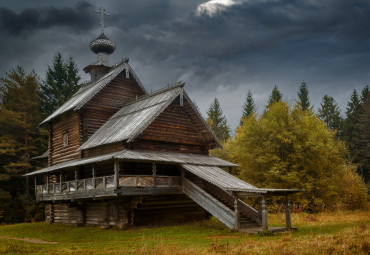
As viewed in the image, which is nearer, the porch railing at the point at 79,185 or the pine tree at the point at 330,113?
the porch railing at the point at 79,185

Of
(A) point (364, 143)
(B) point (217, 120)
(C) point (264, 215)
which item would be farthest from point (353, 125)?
(C) point (264, 215)

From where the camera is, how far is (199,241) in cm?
1584

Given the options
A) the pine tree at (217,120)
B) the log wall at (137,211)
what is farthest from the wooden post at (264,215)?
the pine tree at (217,120)

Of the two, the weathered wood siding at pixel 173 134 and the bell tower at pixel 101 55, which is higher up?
the bell tower at pixel 101 55

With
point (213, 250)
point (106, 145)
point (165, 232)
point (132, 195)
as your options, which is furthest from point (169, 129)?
point (213, 250)

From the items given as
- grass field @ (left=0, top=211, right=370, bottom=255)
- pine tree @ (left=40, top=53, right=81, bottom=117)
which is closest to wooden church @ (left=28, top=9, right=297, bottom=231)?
grass field @ (left=0, top=211, right=370, bottom=255)

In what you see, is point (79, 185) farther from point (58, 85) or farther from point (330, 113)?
point (330, 113)

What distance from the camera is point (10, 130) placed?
39.4 m

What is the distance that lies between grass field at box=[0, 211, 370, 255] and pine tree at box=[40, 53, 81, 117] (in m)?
22.0

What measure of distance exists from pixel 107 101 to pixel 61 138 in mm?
4977

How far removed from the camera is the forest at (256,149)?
31438mm

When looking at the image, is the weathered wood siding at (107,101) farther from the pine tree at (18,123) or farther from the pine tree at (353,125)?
the pine tree at (353,125)

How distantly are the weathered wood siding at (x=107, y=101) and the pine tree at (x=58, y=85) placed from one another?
1770cm

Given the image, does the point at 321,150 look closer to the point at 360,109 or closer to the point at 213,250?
the point at 213,250
